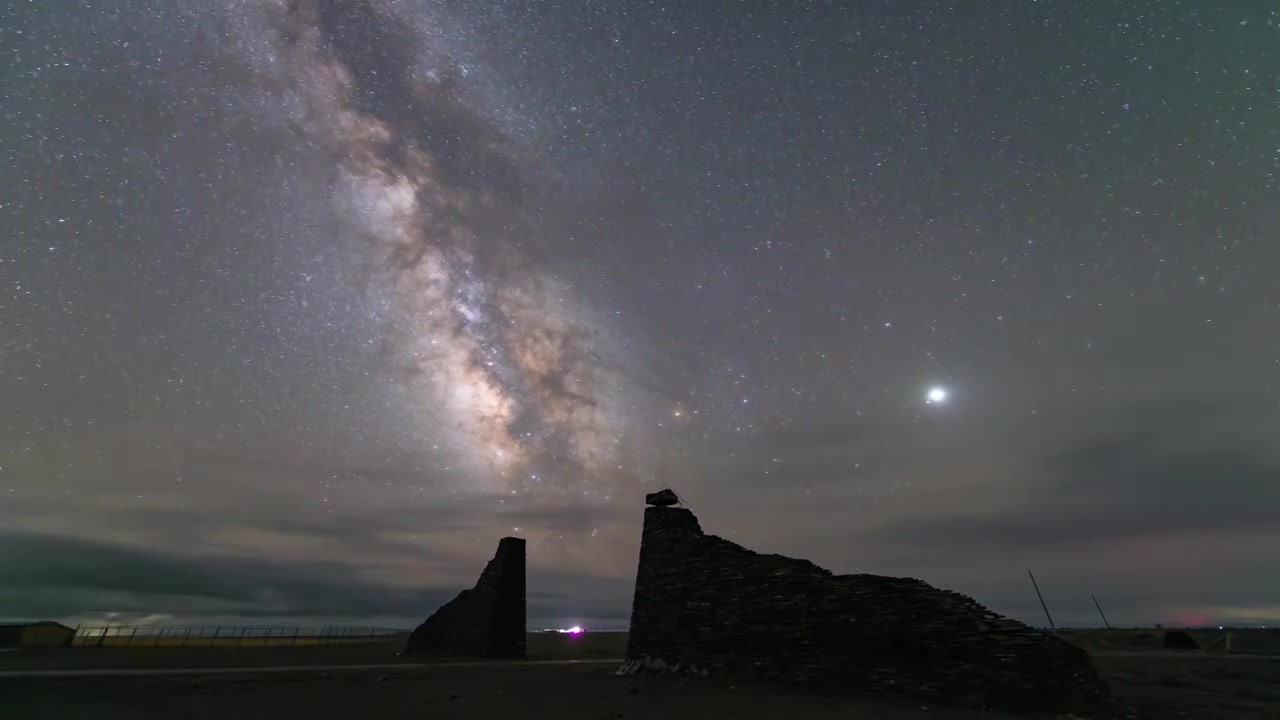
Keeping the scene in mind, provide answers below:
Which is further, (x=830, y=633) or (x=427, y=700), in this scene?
(x=830, y=633)

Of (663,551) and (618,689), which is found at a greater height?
(663,551)

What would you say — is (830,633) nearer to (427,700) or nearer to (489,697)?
(489,697)

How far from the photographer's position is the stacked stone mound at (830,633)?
1173 cm

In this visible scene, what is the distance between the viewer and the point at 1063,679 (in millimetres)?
11430

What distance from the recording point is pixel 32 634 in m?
34.3

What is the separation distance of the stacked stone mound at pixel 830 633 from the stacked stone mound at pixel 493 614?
1289cm

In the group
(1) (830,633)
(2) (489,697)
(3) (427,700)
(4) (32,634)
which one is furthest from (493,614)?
(4) (32,634)

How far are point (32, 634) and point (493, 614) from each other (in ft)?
88.8

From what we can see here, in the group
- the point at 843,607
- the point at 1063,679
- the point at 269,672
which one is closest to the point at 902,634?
the point at 843,607

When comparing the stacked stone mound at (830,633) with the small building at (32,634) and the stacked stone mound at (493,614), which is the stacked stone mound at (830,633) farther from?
the small building at (32,634)

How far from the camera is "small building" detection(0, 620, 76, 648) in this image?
34.0 meters

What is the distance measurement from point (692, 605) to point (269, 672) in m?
13.5

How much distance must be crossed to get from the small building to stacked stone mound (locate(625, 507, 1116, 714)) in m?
37.1

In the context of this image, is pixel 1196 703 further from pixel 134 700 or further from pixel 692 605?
pixel 134 700
